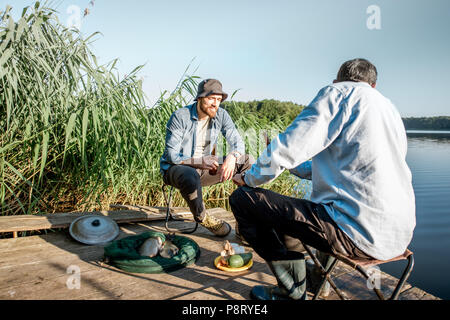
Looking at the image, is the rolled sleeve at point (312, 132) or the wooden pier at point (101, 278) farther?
the wooden pier at point (101, 278)

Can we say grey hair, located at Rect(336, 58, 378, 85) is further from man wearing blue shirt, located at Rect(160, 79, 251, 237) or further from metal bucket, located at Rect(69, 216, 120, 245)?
metal bucket, located at Rect(69, 216, 120, 245)

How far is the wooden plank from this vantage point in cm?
230

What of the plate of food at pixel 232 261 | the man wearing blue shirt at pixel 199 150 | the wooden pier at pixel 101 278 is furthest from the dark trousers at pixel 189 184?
the plate of food at pixel 232 261

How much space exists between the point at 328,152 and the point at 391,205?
32 cm

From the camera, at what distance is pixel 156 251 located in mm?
2035

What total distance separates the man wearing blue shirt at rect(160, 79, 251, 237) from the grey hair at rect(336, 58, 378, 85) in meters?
1.14

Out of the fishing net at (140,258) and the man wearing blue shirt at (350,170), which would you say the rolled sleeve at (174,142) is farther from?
the man wearing blue shirt at (350,170)

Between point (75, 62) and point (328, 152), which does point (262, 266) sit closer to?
point (328, 152)

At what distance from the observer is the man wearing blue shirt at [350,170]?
1174 millimetres

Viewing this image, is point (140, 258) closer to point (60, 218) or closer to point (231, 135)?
point (60, 218)

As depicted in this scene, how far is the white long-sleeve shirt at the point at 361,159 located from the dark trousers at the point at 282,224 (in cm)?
5

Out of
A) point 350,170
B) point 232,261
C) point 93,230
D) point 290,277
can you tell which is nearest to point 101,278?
point 93,230

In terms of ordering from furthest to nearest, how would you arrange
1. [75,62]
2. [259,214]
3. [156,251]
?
[75,62]
[156,251]
[259,214]
